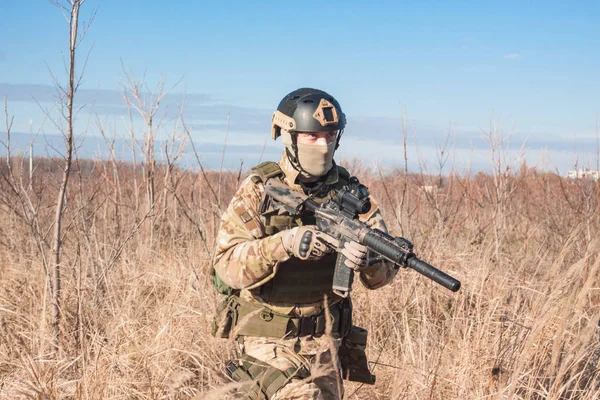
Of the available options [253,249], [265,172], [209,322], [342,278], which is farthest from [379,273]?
[209,322]

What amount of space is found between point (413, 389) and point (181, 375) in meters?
1.08

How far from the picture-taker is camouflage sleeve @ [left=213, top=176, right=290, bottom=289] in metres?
2.61

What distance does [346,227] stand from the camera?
99.7 inches

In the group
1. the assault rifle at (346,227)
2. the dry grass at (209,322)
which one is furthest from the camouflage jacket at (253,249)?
the dry grass at (209,322)

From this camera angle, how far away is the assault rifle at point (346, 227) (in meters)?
2.32

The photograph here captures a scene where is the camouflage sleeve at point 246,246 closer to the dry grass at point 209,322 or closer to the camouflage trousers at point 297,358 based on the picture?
the camouflage trousers at point 297,358

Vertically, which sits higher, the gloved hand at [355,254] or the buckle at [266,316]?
the gloved hand at [355,254]

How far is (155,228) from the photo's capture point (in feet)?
22.2

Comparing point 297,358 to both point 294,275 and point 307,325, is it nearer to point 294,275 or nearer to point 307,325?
point 307,325

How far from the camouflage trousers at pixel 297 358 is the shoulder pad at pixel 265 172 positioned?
73cm

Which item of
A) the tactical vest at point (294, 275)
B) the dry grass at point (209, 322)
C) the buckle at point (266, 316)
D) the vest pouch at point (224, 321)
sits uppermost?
the tactical vest at point (294, 275)

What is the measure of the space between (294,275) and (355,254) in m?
0.41

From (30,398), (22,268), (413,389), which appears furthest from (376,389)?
(22,268)

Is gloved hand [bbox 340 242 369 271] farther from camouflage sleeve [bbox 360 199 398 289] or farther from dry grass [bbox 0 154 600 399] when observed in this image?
dry grass [bbox 0 154 600 399]
